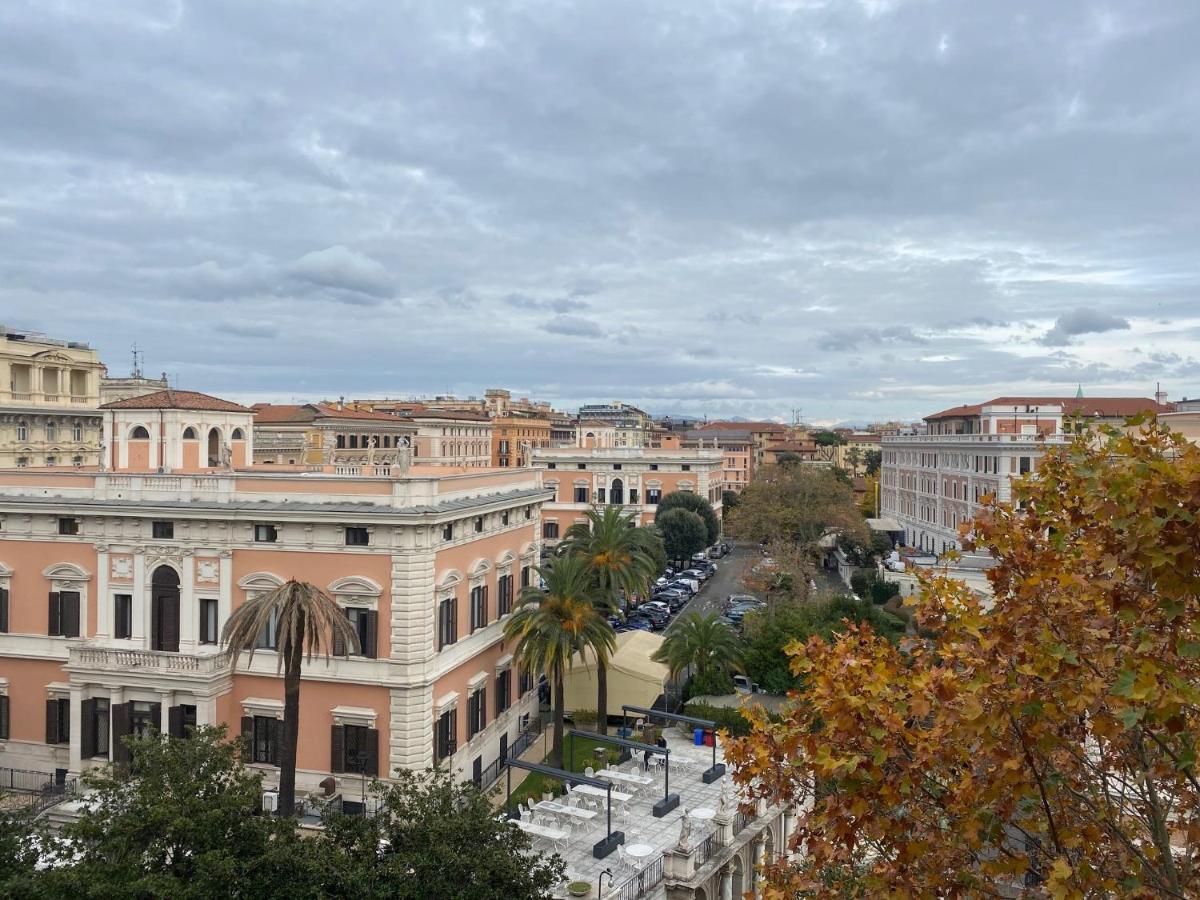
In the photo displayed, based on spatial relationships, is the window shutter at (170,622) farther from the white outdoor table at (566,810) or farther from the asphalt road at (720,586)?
the asphalt road at (720,586)

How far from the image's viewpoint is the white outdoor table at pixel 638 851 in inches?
798

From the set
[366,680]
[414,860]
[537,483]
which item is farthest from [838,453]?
[414,860]

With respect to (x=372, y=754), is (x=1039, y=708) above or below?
above

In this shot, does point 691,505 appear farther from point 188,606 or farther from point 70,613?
point 70,613

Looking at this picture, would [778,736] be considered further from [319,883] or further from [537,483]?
[537,483]

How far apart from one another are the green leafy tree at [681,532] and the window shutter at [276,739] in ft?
143

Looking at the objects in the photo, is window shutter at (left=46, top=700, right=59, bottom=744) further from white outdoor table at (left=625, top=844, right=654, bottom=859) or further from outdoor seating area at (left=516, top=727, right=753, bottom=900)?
white outdoor table at (left=625, top=844, right=654, bottom=859)

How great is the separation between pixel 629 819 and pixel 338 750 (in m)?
8.69

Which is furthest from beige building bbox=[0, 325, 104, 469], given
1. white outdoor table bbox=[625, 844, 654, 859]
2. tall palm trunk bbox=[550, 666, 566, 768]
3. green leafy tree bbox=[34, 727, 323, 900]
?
white outdoor table bbox=[625, 844, 654, 859]

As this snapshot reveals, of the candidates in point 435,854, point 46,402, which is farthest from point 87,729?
point 46,402

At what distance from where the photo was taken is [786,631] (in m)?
34.6

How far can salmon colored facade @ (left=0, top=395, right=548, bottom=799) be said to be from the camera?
25500mm

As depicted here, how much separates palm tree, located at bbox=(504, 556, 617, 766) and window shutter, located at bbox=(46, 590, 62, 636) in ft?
46.3

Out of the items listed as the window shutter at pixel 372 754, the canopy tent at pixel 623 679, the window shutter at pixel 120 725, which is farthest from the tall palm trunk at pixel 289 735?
the canopy tent at pixel 623 679
